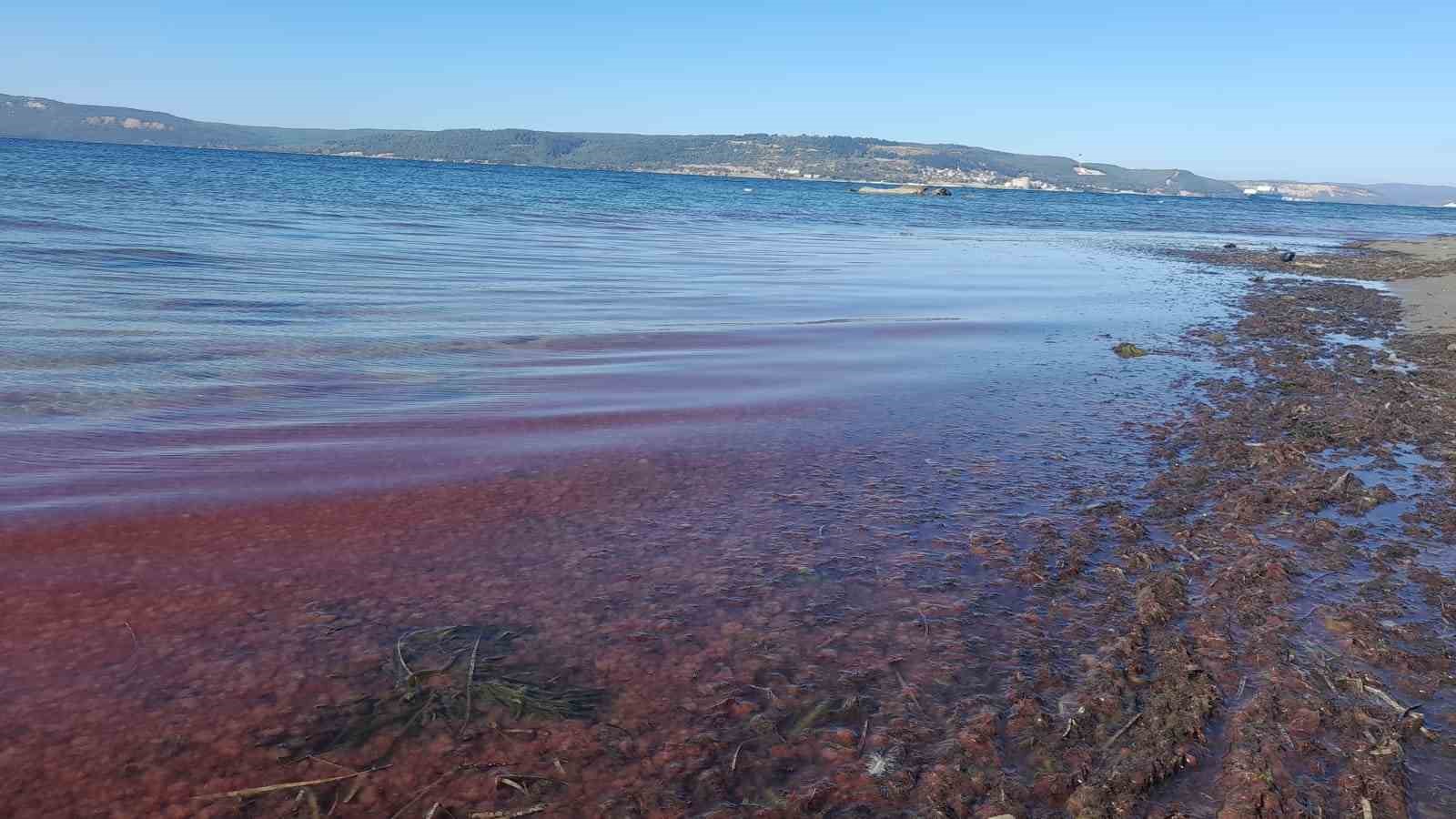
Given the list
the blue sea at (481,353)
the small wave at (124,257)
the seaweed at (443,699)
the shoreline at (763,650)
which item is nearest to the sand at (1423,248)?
the blue sea at (481,353)

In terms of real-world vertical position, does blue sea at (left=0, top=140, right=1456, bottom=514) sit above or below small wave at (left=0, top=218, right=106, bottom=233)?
below

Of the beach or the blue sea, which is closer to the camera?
the beach

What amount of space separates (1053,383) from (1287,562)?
4.36m

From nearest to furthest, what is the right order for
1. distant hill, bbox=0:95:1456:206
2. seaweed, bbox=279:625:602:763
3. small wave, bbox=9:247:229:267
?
seaweed, bbox=279:625:602:763, small wave, bbox=9:247:229:267, distant hill, bbox=0:95:1456:206

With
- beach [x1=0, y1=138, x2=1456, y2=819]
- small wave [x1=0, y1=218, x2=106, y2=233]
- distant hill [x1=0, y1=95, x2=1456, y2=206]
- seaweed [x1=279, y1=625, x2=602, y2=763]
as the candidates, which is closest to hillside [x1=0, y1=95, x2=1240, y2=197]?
distant hill [x1=0, y1=95, x2=1456, y2=206]

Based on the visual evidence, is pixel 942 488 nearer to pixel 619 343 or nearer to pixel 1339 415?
pixel 1339 415

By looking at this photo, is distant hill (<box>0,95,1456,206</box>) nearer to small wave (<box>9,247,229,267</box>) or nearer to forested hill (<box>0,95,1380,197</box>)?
forested hill (<box>0,95,1380,197</box>)

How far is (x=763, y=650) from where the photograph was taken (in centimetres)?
368

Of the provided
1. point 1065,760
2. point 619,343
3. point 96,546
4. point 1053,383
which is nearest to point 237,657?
point 96,546

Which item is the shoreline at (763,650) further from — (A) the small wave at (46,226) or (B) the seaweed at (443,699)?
(A) the small wave at (46,226)

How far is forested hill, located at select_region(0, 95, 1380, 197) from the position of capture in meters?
151

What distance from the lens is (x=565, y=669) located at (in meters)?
3.46

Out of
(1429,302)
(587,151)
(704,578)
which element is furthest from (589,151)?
(704,578)

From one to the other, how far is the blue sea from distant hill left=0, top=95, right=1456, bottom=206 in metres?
136
